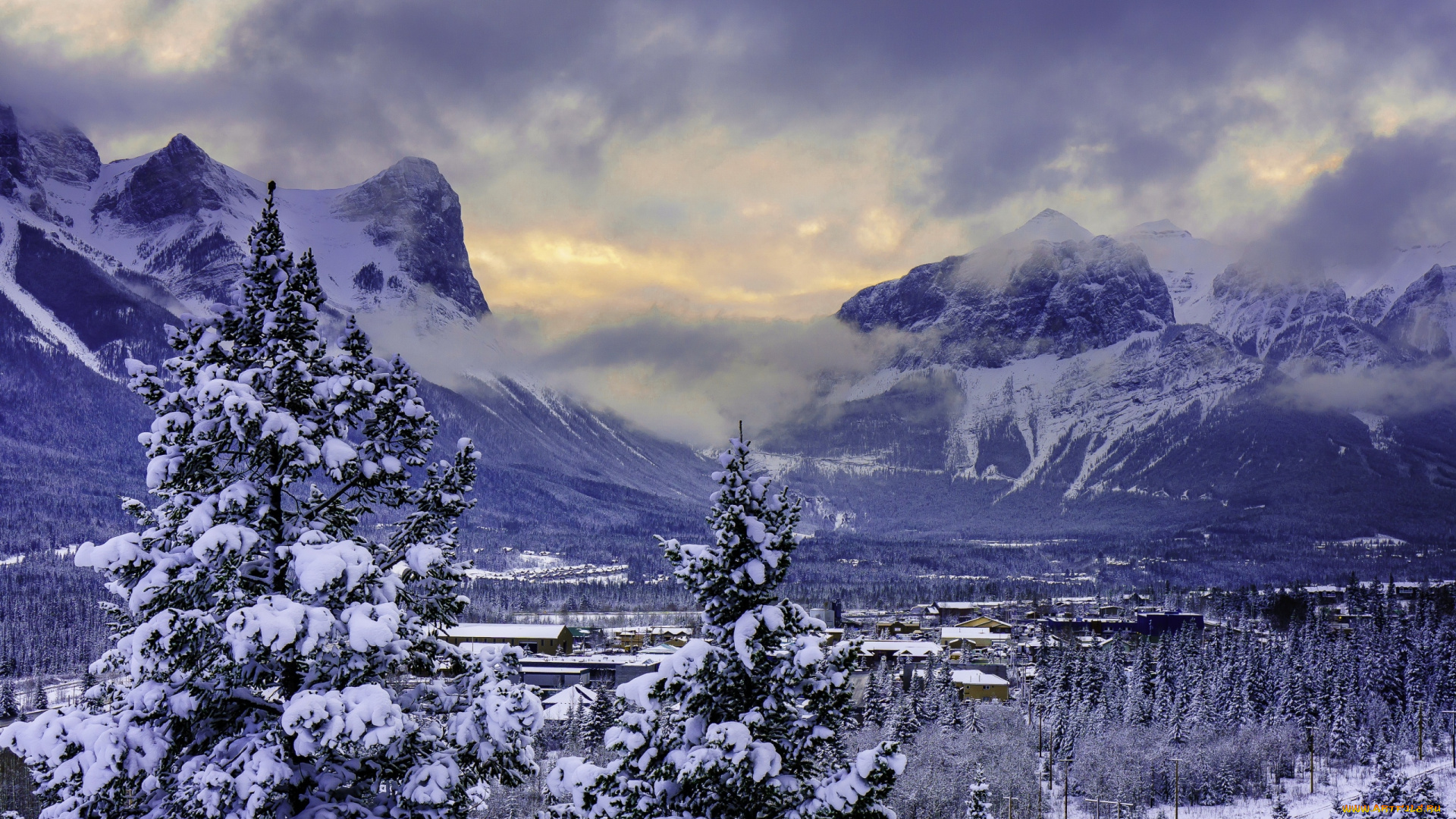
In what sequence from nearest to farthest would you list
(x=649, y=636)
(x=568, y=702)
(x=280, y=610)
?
(x=280, y=610), (x=568, y=702), (x=649, y=636)

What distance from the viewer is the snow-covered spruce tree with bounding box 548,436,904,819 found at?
13.0 m

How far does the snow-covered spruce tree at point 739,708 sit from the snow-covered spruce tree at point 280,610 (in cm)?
167

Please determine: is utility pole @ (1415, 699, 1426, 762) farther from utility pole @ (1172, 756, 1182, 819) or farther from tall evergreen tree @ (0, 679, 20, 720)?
tall evergreen tree @ (0, 679, 20, 720)

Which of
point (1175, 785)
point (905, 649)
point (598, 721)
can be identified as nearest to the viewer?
point (1175, 785)

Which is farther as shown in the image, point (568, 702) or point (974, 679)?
point (974, 679)

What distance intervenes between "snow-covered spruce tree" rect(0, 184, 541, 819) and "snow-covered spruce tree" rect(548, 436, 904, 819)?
5.47 feet

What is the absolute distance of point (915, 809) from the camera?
66.2 meters

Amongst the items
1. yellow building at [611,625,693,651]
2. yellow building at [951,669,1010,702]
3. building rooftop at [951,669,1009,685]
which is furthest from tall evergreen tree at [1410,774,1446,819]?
yellow building at [611,625,693,651]

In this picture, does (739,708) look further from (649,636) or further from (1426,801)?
(649,636)

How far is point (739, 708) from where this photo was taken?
14.0 metres

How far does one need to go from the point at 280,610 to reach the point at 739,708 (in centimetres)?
644

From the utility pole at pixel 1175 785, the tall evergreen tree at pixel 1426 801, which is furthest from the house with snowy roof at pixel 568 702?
the tall evergreen tree at pixel 1426 801

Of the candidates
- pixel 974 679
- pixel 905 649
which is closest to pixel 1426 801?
pixel 974 679

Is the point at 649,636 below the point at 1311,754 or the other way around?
the other way around
